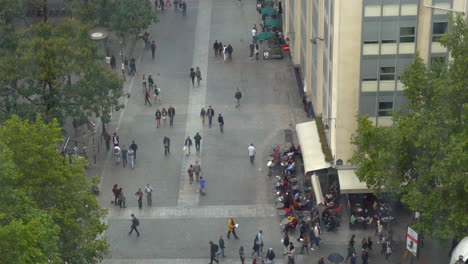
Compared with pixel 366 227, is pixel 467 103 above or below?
above

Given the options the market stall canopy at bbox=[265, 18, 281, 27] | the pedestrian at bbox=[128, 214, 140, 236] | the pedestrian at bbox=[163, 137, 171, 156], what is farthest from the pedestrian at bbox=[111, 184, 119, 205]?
the market stall canopy at bbox=[265, 18, 281, 27]

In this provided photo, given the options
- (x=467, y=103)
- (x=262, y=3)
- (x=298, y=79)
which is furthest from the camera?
(x=262, y=3)

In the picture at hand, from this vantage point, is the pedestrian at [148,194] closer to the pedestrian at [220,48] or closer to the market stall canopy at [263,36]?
the pedestrian at [220,48]

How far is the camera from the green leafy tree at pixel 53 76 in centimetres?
5966

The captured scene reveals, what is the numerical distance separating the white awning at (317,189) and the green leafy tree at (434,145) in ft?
25.9

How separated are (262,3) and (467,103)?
4805 centimetres

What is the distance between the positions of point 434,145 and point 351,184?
434 inches

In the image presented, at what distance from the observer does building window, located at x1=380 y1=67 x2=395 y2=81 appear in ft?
174

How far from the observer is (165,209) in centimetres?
5712

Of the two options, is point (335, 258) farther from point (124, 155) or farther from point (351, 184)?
point (124, 155)

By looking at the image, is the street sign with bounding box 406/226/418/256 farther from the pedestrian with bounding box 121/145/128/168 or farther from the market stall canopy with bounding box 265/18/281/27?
the market stall canopy with bounding box 265/18/281/27

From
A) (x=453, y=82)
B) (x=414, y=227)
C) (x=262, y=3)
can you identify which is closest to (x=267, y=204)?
(x=414, y=227)

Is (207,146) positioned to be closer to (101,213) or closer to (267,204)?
(267,204)

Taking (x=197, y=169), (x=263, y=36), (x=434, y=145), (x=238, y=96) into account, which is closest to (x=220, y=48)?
(x=263, y=36)
